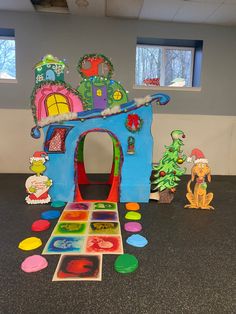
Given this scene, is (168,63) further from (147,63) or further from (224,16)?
(224,16)

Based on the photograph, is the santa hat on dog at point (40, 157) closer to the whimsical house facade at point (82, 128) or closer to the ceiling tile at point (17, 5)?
the whimsical house facade at point (82, 128)

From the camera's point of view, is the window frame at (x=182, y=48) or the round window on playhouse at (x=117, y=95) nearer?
the round window on playhouse at (x=117, y=95)

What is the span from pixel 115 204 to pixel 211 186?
115 cm

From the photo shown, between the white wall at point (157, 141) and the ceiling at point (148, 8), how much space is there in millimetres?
1015

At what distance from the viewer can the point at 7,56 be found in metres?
2.92

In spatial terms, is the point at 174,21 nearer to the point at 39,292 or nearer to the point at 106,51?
the point at 106,51

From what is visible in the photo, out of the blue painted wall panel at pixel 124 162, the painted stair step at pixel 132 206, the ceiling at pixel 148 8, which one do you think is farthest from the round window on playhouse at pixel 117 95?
the ceiling at pixel 148 8

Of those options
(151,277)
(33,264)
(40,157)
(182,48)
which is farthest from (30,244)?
(182,48)

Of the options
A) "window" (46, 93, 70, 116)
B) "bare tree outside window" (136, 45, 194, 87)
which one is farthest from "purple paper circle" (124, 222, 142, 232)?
"bare tree outside window" (136, 45, 194, 87)

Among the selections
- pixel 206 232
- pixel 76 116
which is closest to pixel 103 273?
pixel 206 232

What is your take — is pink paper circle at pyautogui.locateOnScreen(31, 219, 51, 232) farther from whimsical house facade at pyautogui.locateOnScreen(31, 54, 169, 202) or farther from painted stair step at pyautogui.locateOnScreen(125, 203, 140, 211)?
painted stair step at pyautogui.locateOnScreen(125, 203, 140, 211)

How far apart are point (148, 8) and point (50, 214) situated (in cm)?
212

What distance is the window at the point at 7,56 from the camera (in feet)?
9.53

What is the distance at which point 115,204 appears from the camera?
196 cm
